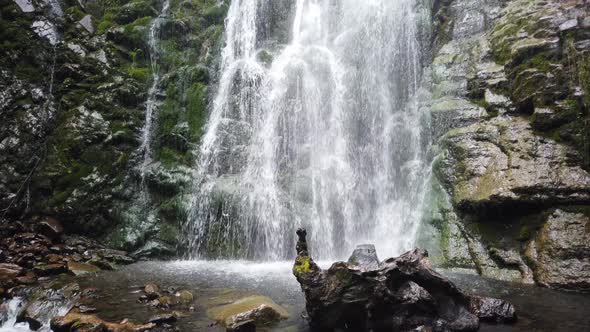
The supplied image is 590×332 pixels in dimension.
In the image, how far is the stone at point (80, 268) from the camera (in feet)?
40.2

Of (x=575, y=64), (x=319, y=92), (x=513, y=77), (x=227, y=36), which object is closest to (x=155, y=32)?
(x=227, y=36)

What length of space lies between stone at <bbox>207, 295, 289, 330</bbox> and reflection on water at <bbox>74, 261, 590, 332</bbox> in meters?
0.22

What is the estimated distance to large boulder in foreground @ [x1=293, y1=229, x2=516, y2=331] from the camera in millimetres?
6465

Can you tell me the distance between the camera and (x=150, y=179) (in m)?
17.2

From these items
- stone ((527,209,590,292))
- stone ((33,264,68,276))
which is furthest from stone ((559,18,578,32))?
stone ((33,264,68,276))

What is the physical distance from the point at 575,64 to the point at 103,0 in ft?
81.9

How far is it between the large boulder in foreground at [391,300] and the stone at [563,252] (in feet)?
11.8

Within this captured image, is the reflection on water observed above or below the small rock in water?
above

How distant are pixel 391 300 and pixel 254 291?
14.0ft

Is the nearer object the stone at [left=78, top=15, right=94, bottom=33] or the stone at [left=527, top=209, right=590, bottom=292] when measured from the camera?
the stone at [left=527, top=209, right=590, bottom=292]

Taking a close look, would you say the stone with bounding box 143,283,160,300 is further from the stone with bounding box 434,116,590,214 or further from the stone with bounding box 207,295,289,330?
the stone with bounding box 434,116,590,214

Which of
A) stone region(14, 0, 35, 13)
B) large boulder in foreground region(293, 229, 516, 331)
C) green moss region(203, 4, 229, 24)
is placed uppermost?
green moss region(203, 4, 229, 24)

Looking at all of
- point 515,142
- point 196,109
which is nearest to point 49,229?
point 196,109

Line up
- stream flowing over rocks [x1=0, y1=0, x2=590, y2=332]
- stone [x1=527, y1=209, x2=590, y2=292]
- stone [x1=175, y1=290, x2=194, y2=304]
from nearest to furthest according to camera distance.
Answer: stream flowing over rocks [x1=0, y1=0, x2=590, y2=332], stone [x1=175, y1=290, x2=194, y2=304], stone [x1=527, y1=209, x2=590, y2=292]
